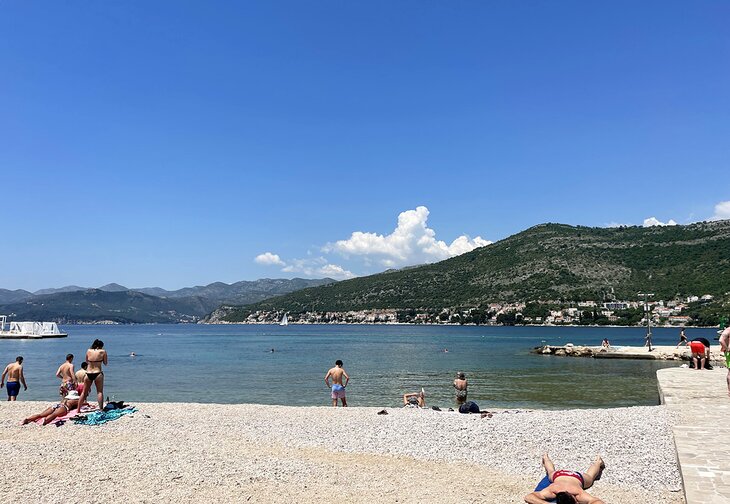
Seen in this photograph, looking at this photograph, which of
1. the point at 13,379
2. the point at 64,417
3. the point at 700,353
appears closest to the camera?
the point at 64,417

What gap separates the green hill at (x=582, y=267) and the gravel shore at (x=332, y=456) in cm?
11522

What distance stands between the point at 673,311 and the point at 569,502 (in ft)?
414

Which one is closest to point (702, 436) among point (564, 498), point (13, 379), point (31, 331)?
point (564, 498)

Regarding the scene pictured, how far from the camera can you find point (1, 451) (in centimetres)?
1052

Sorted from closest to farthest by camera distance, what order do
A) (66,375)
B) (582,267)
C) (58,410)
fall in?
(58,410), (66,375), (582,267)

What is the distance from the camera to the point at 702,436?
30.3ft

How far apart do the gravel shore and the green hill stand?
115 meters

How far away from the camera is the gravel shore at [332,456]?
8414mm

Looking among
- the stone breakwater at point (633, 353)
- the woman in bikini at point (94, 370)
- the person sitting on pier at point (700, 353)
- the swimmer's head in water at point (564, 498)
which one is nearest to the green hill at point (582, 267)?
the stone breakwater at point (633, 353)

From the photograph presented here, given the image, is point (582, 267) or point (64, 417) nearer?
point (64, 417)

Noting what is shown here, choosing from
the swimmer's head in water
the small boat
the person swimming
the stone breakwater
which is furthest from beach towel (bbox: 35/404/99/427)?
the small boat

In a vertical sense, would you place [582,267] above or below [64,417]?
above

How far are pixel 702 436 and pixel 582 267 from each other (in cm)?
13573

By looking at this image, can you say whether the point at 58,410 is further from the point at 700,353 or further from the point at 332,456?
the point at 700,353
